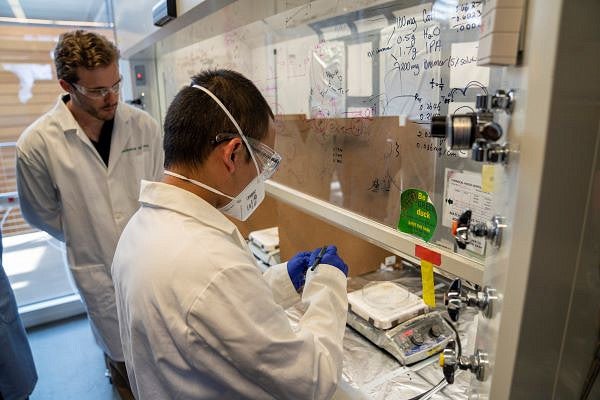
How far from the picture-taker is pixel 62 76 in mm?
1512

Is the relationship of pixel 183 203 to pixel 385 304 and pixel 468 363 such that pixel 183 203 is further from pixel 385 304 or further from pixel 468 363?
pixel 385 304

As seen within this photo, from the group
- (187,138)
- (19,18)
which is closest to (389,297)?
(187,138)

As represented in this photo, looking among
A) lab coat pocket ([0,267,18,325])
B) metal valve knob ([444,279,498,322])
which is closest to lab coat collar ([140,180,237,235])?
metal valve knob ([444,279,498,322])

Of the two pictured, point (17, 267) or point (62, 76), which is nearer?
point (62, 76)

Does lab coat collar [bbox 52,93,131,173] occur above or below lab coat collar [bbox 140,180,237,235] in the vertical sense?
above

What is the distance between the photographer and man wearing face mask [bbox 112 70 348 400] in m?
0.65

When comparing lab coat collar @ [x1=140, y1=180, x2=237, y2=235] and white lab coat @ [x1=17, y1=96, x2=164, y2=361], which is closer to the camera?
lab coat collar @ [x1=140, y1=180, x2=237, y2=235]

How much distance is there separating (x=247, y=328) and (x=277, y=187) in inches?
35.8

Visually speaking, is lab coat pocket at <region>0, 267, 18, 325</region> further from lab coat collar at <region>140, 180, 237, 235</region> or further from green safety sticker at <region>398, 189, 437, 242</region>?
green safety sticker at <region>398, 189, 437, 242</region>

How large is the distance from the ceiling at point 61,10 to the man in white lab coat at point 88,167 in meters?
1.32

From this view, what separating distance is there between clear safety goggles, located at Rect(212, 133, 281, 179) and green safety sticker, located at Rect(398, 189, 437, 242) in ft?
1.10

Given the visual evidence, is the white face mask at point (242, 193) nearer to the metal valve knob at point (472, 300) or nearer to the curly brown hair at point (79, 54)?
the metal valve knob at point (472, 300)

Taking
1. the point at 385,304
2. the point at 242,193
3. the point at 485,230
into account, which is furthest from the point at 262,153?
the point at 385,304

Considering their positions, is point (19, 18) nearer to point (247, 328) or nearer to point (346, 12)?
point (346, 12)
